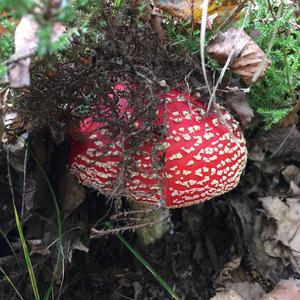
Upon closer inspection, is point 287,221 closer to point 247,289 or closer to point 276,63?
point 247,289

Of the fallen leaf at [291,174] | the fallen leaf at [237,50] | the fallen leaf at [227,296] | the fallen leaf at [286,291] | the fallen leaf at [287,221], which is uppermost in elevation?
the fallen leaf at [237,50]

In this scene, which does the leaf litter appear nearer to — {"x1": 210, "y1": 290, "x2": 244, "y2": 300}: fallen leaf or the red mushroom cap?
{"x1": 210, "y1": 290, "x2": 244, "y2": 300}: fallen leaf

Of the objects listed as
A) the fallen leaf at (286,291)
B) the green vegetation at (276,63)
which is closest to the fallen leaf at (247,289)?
the fallen leaf at (286,291)

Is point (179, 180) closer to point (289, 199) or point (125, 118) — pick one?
point (125, 118)

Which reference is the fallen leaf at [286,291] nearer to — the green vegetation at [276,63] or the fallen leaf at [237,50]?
the green vegetation at [276,63]

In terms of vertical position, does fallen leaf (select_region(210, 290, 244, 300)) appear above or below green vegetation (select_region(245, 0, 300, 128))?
below

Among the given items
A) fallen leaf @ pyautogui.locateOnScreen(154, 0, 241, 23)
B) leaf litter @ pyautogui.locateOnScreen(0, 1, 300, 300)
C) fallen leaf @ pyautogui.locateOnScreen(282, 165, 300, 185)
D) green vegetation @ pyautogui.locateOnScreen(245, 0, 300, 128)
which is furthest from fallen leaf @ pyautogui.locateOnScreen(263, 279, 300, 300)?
fallen leaf @ pyautogui.locateOnScreen(154, 0, 241, 23)
